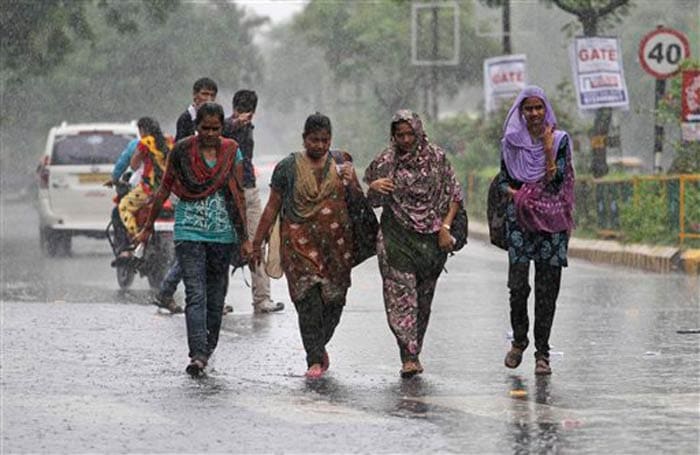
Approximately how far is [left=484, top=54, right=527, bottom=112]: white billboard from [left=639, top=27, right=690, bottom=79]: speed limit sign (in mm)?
14163

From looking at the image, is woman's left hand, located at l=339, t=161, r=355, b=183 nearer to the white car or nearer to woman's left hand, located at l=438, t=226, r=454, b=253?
woman's left hand, located at l=438, t=226, r=454, b=253

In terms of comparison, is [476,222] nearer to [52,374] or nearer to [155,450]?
[52,374]

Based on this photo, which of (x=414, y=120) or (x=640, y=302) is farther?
(x=640, y=302)

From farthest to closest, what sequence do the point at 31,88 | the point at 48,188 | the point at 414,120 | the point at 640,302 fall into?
the point at 31,88 < the point at 48,188 < the point at 640,302 < the point at 414,120

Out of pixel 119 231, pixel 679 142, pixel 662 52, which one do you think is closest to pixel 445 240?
pixel 119 231

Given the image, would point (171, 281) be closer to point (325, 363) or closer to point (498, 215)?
point (325, 363)

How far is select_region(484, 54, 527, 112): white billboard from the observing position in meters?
41.8

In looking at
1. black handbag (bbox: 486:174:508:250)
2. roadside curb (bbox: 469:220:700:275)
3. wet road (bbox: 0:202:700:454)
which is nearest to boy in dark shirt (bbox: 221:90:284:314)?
wet road (bbox: 0:202:700:454)

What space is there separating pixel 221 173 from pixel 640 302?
667 cm

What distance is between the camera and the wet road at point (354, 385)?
29.8 ft

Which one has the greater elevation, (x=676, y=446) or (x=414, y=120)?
(x=414, y=120)

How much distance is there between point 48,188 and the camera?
26.8 metres

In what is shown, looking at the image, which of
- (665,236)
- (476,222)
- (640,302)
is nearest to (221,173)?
(640,302)

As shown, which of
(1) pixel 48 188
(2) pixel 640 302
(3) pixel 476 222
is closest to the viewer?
(2) pixel 640 302
